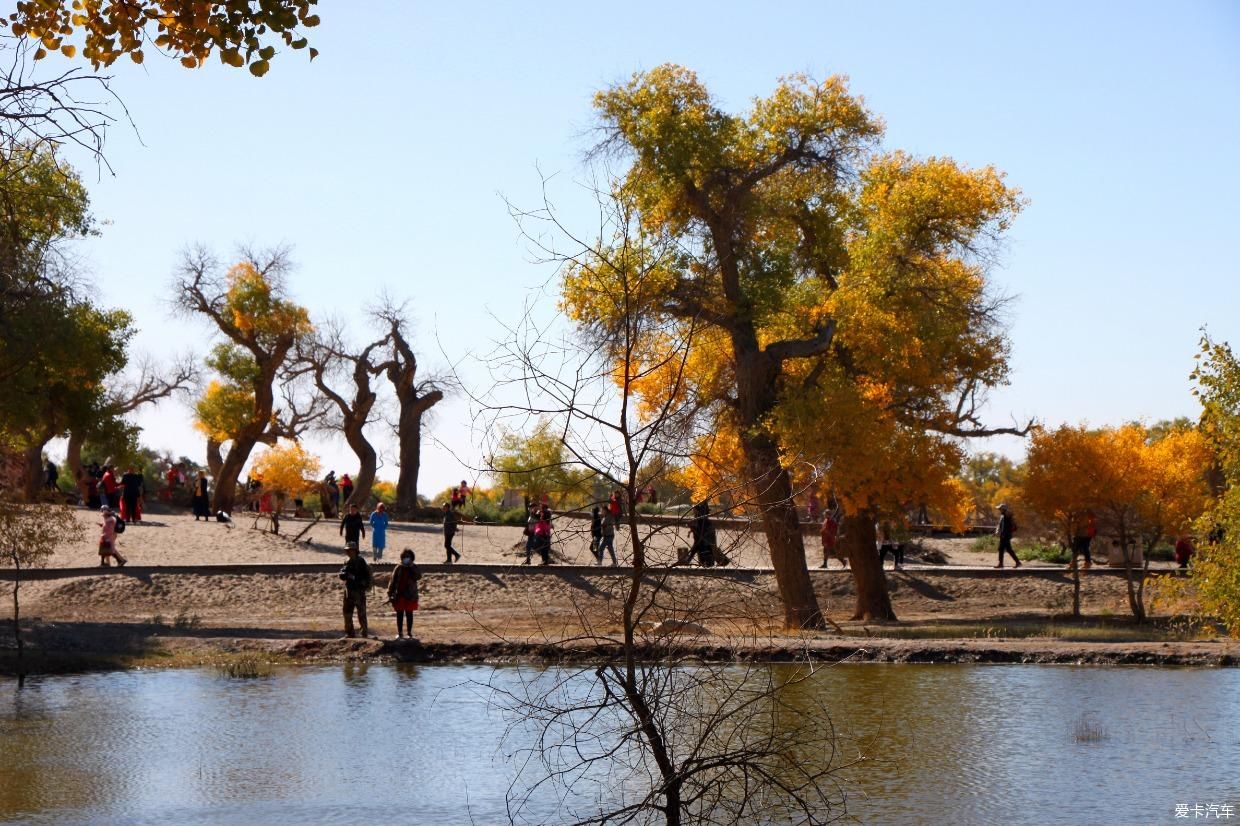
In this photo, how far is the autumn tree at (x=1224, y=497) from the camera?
16.3 meters

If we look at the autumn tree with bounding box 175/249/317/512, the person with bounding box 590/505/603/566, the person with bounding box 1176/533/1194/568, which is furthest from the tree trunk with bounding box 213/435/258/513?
the person with bounding box 590/505/603/566

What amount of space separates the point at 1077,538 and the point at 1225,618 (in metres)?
18.1

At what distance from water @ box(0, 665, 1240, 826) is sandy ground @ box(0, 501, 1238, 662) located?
2.38 m

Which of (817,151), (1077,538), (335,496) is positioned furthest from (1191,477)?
(335,496)

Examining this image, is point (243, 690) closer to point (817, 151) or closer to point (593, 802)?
point (593, 802)

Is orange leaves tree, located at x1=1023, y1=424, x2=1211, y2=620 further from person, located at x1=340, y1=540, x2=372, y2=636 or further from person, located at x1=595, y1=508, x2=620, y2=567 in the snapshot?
person, located at x1=340, y1=540, x2=372, y2=636

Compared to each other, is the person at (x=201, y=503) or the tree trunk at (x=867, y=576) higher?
the person at (x=201, y=503)

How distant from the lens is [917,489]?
31.1 meters

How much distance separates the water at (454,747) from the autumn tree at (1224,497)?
156 centimetres

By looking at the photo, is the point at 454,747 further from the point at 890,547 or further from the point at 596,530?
the point at 890,547

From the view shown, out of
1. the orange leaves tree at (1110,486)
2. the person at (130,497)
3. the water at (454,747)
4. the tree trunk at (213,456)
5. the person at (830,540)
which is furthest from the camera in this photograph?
the tree trunk at (213,456)

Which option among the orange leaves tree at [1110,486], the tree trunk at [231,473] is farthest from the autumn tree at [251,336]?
the orange leaves tree at [1110,486]

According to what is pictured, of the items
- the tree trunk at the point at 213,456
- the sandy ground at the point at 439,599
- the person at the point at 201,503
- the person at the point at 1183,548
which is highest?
the tree trunk at the point at 213,456

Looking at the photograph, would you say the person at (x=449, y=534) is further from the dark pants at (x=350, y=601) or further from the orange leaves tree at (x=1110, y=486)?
the orange leaves tree at (x=1110, y=486)
